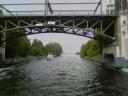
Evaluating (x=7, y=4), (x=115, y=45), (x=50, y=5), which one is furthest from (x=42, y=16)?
(x=115, y=45)

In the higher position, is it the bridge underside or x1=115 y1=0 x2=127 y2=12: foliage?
x1=115 y1=0 x2=127 y2=12: foliage

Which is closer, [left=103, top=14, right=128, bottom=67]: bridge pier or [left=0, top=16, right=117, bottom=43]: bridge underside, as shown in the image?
[left=103, top=14, right=128, bottom=67]: bridge pier

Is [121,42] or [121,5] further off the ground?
[121,5]

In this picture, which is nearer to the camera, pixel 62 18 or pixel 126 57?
pixel 126 57

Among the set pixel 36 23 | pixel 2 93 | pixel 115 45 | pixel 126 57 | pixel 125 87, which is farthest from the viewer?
pixel 36 23

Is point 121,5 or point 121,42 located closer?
point 121,42

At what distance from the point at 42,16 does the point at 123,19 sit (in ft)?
58.3

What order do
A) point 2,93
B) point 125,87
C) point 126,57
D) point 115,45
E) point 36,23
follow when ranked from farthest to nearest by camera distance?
1. point 36,23
2. point 115,45
3. point 126,57
4. point 125,87
5. point 2,93

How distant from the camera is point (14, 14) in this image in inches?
2933

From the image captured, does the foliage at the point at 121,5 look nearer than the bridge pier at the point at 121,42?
No

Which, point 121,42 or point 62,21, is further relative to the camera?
point 62,21

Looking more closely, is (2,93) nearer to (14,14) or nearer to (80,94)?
(80,94)

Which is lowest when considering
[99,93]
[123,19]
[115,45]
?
[99,93]

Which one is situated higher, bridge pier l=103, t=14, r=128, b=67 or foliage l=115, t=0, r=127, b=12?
foliage l=115, t=0, r=127, b=12
